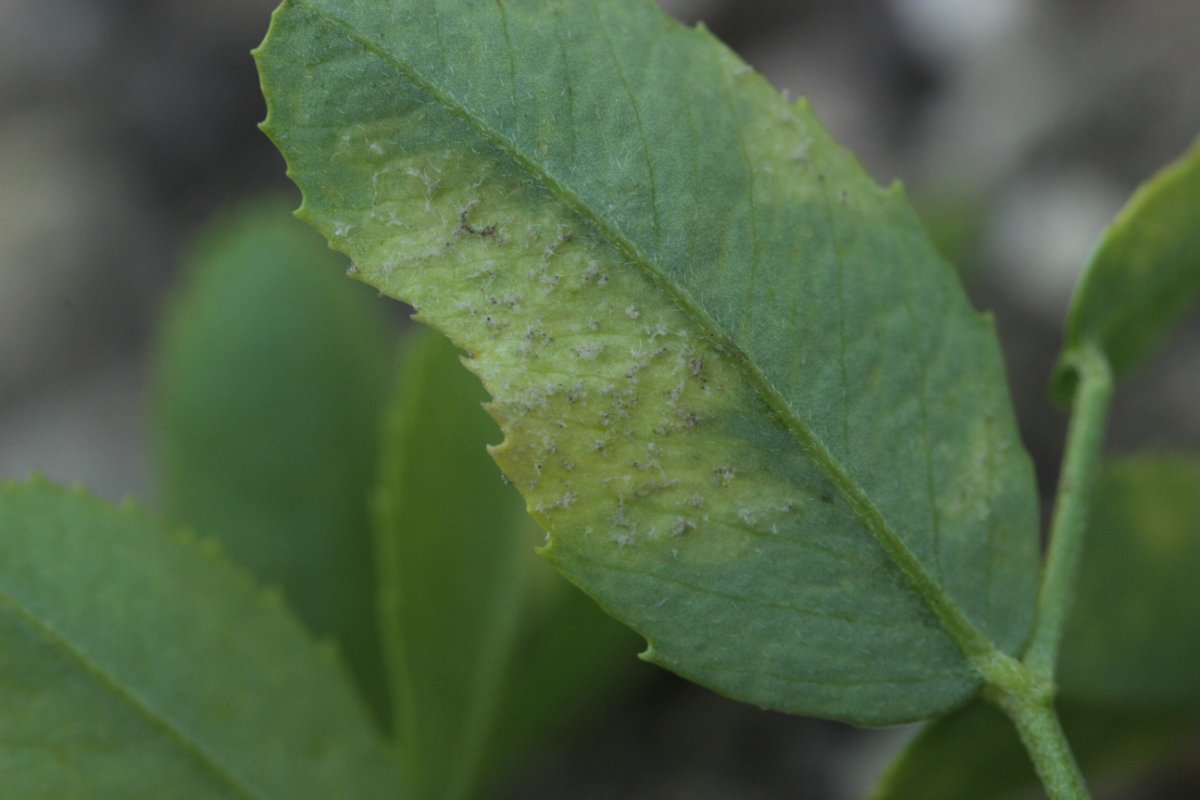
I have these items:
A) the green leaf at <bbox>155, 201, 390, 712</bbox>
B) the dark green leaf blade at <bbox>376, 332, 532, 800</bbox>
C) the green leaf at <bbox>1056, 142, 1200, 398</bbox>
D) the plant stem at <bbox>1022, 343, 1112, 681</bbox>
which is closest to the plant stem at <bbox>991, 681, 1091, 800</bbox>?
the plant stem at <bbox>1022, 343, 1112, 681</bbox>

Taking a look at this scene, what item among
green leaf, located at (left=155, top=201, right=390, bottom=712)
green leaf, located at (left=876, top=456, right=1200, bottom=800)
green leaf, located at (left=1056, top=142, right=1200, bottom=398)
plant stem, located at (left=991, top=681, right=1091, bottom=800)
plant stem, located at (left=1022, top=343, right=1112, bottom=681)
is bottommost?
green leaf, located at (left=155, top=201, right=390, bottom=712)

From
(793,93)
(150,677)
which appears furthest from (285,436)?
(793,93)

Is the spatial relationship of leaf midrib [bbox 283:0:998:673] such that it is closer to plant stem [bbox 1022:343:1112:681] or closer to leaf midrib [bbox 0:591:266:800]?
plant stem [bbox 1022:343:1112:681]

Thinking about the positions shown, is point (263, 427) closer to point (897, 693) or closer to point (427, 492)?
point (427, 492)

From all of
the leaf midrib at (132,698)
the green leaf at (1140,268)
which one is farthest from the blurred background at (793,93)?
the leaf midrib at (132,698)

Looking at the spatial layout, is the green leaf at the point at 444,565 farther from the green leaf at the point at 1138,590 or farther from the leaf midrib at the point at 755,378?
the green leaf at the point at 1138,590

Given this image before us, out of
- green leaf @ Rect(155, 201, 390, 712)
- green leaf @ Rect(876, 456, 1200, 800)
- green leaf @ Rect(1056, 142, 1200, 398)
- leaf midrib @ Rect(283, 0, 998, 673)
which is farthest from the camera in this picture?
green leaf @ Rect(155, 201, 390, 712)
